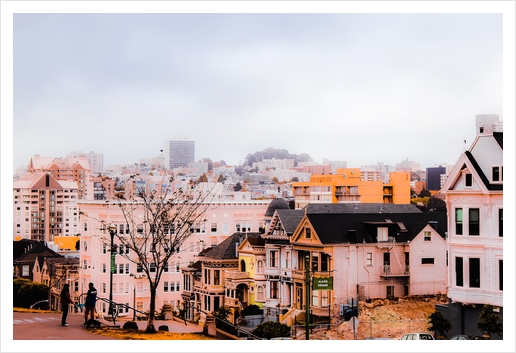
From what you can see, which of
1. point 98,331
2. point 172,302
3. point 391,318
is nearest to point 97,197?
point 172,302

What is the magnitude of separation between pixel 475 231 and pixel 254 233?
196 inches

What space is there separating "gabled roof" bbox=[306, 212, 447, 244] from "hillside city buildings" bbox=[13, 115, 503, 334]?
0.07 feet

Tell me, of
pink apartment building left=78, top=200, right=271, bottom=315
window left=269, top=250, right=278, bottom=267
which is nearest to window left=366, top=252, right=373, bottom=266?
window left=269, top=250, right=278, bottom=267

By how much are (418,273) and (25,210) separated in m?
8.38

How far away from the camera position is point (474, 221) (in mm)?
14883

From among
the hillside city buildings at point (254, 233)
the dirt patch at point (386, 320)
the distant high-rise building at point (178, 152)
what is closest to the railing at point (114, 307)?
the hillside city buildings at point (254, 233)

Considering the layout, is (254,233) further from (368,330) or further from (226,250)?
(368,330)

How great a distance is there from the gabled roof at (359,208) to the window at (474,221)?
7.12 feet

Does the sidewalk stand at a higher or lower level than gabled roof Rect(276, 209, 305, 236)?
lower

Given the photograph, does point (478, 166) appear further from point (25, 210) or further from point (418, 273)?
point (25, 210)

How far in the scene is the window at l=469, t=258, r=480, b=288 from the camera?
14781mm

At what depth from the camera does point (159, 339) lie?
14656mm

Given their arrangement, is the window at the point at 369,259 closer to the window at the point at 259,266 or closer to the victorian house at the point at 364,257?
the victorian house at the point at 364,257

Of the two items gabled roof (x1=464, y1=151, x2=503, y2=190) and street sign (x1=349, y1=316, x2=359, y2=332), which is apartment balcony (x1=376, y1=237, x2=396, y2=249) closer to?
street sign (x1=349, y1=316, x2=359, y2=332)
